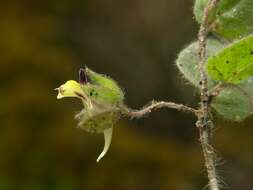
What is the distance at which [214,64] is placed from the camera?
1.19m

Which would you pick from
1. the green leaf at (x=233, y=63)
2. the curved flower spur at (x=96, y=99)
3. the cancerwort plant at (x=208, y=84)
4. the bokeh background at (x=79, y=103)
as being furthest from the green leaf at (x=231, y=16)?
the bokeh background at (x=79, y=103)

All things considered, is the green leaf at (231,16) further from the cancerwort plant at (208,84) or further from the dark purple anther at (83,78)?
the dark purple anther at (83,78)

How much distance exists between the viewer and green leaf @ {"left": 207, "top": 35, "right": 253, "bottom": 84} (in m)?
1.16

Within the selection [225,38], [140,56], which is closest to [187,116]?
[140,56]

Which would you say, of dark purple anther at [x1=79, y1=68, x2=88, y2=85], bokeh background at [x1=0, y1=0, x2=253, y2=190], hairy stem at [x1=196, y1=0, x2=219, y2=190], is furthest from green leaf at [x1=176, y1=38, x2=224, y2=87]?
bokeh background at [x1=0, y1=0, x2=253, y2=190]

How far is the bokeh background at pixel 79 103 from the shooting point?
14.4 ft

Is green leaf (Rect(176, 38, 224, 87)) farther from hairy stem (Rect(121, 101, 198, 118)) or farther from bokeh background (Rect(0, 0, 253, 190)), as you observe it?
bokeh background (Rect(0, 0, 253, 190))

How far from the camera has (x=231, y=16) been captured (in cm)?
133

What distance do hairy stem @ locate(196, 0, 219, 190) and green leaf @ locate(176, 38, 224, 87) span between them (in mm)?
106

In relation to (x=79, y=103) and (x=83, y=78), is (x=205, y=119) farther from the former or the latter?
(x=79, y=103)

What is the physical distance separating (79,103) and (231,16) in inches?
137

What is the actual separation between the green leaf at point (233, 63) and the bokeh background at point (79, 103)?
2951 millimetres

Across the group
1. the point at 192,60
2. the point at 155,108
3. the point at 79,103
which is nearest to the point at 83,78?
the point at 155,108

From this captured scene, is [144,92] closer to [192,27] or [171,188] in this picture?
[192,27]
